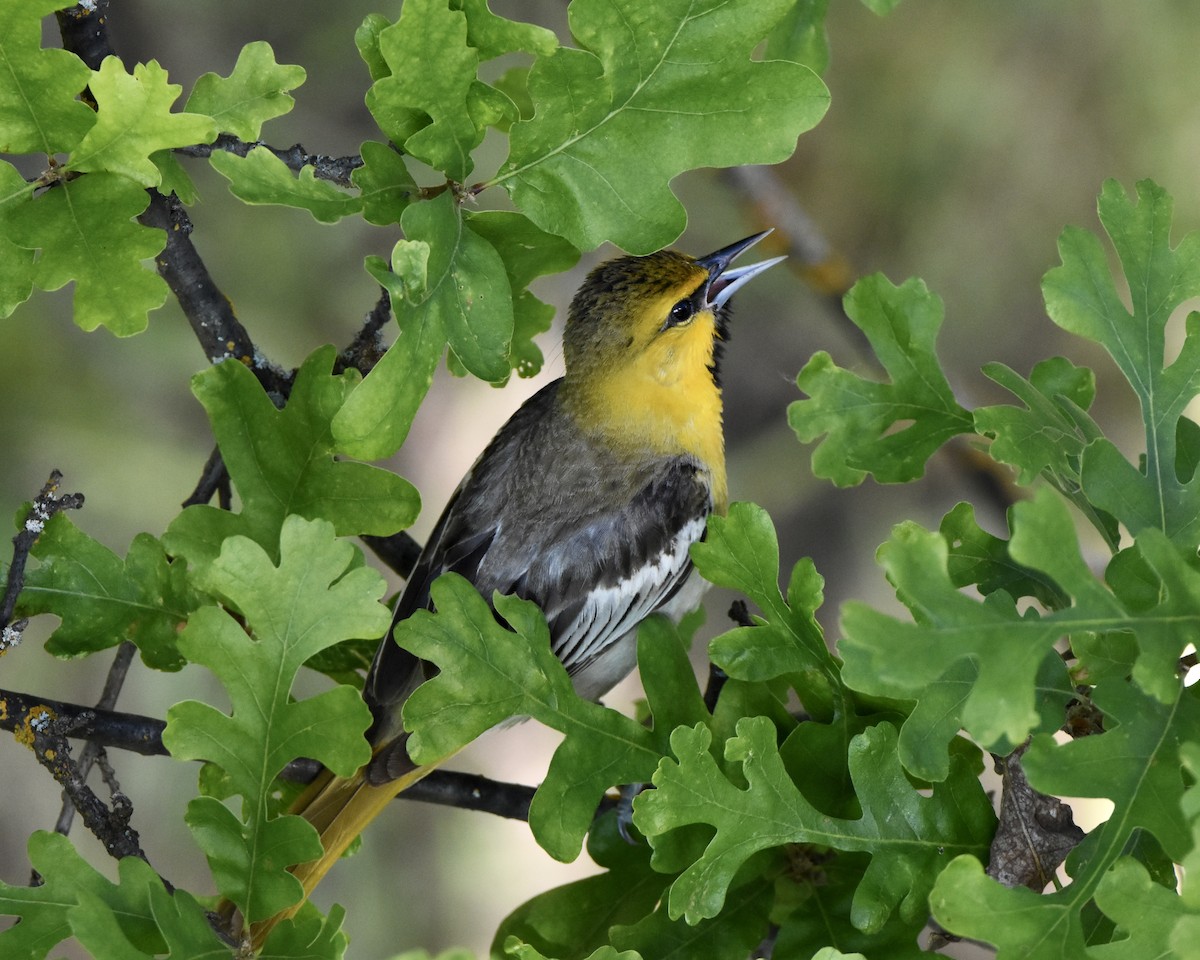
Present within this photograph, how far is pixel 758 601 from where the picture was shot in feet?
3.22

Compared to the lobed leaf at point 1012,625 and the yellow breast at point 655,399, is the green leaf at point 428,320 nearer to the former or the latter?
the lobed leaf at point 1012,625

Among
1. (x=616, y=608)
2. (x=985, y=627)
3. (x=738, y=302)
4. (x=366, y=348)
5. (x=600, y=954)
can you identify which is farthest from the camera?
(x=738, y=302)

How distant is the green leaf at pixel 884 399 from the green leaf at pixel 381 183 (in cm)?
36

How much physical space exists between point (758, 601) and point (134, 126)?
58 cm

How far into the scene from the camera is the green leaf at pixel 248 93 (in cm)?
96

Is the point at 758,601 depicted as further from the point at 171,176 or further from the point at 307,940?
the point at 171,176

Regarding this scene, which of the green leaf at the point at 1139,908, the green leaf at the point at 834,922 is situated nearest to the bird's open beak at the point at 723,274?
the green leaf at the point at 834,922

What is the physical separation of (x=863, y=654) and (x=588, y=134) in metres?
0.45

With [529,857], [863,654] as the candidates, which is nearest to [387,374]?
[863,654]

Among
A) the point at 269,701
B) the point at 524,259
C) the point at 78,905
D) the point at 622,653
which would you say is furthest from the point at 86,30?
the point at 622,653

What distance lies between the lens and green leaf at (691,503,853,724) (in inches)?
38.3

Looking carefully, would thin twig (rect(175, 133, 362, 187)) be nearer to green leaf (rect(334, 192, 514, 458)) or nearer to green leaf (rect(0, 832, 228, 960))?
green leaf (rect(334, 192, 514, 458))

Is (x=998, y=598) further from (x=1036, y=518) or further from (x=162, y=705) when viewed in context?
(x=162, y=705)

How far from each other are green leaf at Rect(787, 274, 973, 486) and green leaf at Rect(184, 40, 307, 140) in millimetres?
477
